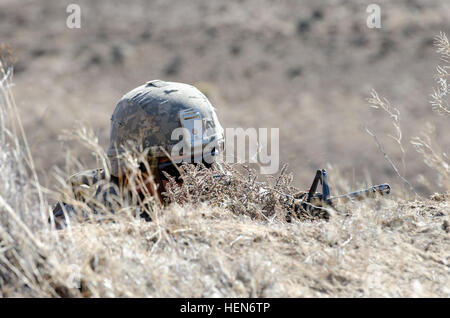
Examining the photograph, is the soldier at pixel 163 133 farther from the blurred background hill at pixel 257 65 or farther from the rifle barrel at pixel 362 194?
the blurred background hill at pixel 257 65

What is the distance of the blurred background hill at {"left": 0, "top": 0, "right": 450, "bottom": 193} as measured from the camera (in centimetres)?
1413

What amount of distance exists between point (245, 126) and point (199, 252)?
1265 centimetres

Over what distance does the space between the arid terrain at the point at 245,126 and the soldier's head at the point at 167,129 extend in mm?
553

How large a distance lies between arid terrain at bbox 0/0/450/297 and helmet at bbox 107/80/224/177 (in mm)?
585

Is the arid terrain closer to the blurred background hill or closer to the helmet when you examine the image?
the blurred background hill

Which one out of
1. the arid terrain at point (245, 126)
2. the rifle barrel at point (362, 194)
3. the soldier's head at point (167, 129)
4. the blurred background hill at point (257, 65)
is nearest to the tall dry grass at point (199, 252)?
the arid terrain at point (245, 126)

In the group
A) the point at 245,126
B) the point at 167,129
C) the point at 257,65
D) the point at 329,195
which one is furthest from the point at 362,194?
the point at 257,65

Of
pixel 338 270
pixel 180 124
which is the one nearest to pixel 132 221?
pixel 338 270

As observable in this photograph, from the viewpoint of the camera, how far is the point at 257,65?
1877 centimetres

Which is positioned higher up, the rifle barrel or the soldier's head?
the soldier's head

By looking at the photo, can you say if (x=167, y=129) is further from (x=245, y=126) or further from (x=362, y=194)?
(x=245, y=126)

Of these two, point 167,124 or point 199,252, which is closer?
point 199,252

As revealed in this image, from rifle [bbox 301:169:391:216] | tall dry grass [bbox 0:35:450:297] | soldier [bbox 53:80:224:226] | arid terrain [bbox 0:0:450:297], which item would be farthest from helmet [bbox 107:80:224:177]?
tall dry grass [bbox 0:35:450:297]
